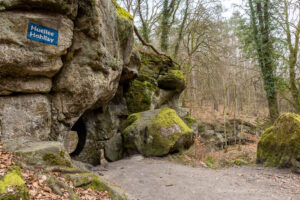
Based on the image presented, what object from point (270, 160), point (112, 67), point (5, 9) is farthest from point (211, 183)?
point (5, 9)

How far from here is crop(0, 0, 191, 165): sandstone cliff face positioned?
→ 14.2 feet

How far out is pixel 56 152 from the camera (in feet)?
11.7

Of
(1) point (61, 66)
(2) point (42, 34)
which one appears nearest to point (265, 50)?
(1) point (61, 66)

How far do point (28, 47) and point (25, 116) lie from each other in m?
1.63

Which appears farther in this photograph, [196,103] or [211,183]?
[196,103]

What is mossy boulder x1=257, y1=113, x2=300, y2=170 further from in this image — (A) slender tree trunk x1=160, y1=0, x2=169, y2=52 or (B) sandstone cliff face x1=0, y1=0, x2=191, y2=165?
(A) slender tree trunk x1=160, y1=0, x2=169, y2=52

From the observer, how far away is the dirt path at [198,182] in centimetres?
427

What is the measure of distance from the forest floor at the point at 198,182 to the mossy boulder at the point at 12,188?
2.45 meters

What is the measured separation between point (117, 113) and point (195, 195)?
595 cm

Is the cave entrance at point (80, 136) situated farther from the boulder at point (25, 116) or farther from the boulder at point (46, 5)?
the boulder at point (46, 5)

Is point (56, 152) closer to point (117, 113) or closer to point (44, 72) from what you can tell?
point (44, 72)

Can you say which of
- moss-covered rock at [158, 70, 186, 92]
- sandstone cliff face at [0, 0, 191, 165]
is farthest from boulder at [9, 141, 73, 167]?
moss-covered rock at [158, 70, 186, 92]

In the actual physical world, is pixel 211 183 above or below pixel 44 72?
below

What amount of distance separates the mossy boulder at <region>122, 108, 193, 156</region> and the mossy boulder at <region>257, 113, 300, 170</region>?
2.75 m
